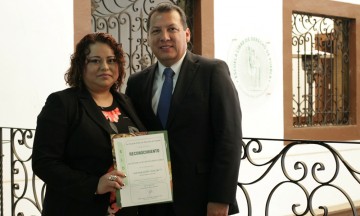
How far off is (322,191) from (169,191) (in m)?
6.07

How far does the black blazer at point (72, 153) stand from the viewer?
2.18 m

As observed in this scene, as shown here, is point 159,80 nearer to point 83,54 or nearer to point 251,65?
point 83,54

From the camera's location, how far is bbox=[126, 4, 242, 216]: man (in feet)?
7.57

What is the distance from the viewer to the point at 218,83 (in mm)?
2375

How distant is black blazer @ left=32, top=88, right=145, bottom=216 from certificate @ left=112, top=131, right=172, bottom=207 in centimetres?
7

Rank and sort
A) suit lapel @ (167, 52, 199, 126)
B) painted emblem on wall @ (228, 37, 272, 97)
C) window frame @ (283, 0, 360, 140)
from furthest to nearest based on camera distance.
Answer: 1. window frame @ (283, 0, 360, 140)
2. painted emblem on wall @ (228, 37, 272, 97)
3. suit lapel @ (167, 52, 199, 126)

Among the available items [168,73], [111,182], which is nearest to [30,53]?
[168,73]

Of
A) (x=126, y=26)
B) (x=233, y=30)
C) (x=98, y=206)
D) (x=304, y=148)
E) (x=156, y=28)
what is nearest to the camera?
(x=98, y=206)

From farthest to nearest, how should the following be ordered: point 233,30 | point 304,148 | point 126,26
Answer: point 304,148 → point 233,30 → point 126,26

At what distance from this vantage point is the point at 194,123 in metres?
2.36

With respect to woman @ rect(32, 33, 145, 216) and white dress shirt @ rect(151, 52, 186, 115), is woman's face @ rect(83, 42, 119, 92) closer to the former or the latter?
woman @ rect(32, 33, 145, 216)

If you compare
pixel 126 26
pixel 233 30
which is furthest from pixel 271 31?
pixel 126 26

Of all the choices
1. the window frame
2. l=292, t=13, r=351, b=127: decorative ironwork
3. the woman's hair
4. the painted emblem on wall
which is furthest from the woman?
l=292, t=13, r=351, b=127: decorative ironwork

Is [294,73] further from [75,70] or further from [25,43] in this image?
[75,70]
